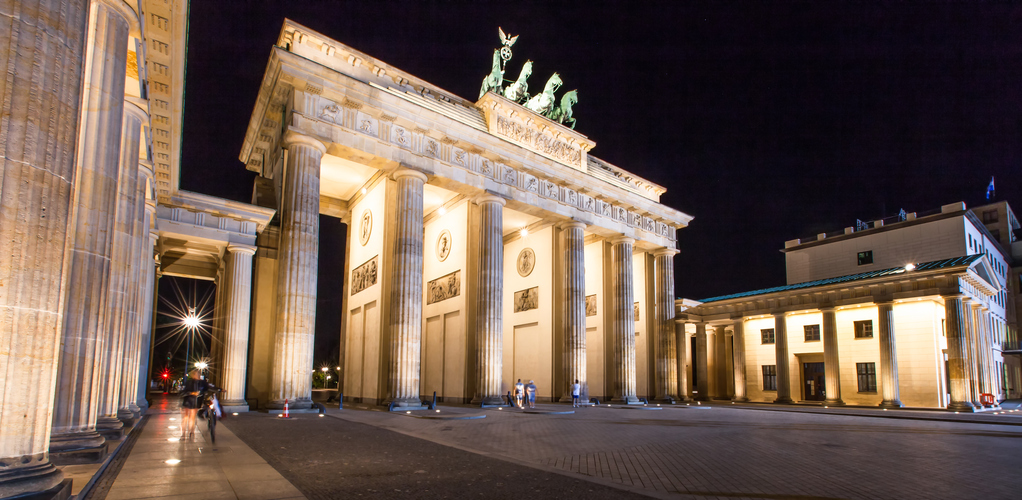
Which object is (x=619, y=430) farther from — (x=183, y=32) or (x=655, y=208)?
(x=655, y=208)

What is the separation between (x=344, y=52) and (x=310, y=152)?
628 cm

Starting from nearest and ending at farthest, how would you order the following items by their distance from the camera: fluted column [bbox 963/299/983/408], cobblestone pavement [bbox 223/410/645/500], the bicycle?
cobblestone pavement [bbox 223/410/645/500], the bicycle, fluted column [bbox 963/299/983/408]

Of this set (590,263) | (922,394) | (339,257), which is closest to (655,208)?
(590,263)

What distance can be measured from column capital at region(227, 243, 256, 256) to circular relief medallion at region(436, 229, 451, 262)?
13.0 metres

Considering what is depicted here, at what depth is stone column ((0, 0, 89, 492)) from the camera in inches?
203

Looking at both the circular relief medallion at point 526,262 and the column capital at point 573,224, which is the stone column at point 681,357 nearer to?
the column capital at point 573,224

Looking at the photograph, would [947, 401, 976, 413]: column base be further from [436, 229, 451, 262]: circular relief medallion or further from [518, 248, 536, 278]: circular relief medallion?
[436, 229, 451, 262]: circular relief medallion

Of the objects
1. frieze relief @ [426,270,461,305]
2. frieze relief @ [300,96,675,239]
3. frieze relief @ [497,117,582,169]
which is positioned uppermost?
frieze relief @ [497,117,582,169]

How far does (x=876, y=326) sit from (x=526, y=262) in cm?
2412

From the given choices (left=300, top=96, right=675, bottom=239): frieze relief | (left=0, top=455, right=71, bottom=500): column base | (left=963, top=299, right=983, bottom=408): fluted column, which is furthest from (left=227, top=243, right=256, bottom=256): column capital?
(left=963, top=299, right=983, bottom=408): fluted column

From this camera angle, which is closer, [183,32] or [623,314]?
[183,32]

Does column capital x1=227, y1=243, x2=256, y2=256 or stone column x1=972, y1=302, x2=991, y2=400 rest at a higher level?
column capital x1=227, y1=243, x2=256, y2=256

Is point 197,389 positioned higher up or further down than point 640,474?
higher up

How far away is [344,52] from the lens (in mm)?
27734
